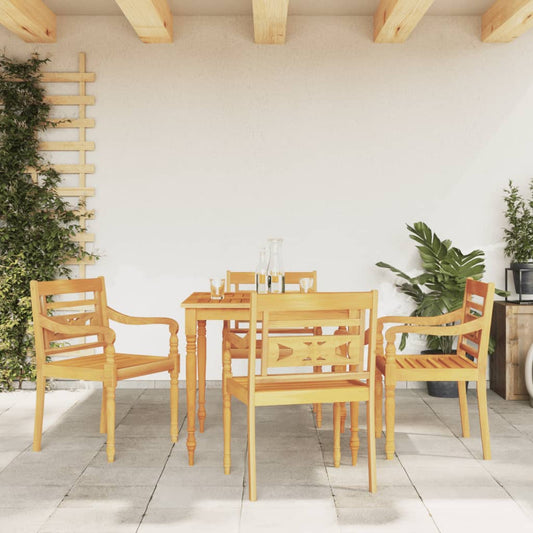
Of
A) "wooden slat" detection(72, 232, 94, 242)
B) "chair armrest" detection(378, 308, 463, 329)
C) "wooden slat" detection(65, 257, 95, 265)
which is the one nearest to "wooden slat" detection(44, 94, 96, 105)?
"wooden slat" detection(72, 232, 94, 242)

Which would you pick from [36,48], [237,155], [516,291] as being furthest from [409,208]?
[36,48]

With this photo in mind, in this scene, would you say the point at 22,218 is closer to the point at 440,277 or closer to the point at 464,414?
the point at 440,277

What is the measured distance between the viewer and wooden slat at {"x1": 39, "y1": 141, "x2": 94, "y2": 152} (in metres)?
4.54

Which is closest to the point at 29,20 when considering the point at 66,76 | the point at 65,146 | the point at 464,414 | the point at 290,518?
the point at 66,76

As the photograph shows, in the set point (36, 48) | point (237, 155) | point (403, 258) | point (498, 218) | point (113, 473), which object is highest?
point (36, 48)

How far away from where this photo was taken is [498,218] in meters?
4.60

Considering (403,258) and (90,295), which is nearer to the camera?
(403,258)

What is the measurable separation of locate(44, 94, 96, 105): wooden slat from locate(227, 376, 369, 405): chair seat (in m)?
2.74

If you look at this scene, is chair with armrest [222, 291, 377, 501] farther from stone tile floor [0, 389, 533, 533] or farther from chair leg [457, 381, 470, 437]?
chair leg [457, 381, 470, 437]

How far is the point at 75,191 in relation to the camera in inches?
179

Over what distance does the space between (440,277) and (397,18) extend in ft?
5.64

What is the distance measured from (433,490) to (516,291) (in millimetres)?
2145

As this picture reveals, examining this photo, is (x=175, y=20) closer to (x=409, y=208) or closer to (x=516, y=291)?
(x=409, y=208)

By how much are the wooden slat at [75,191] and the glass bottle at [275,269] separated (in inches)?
71.6
